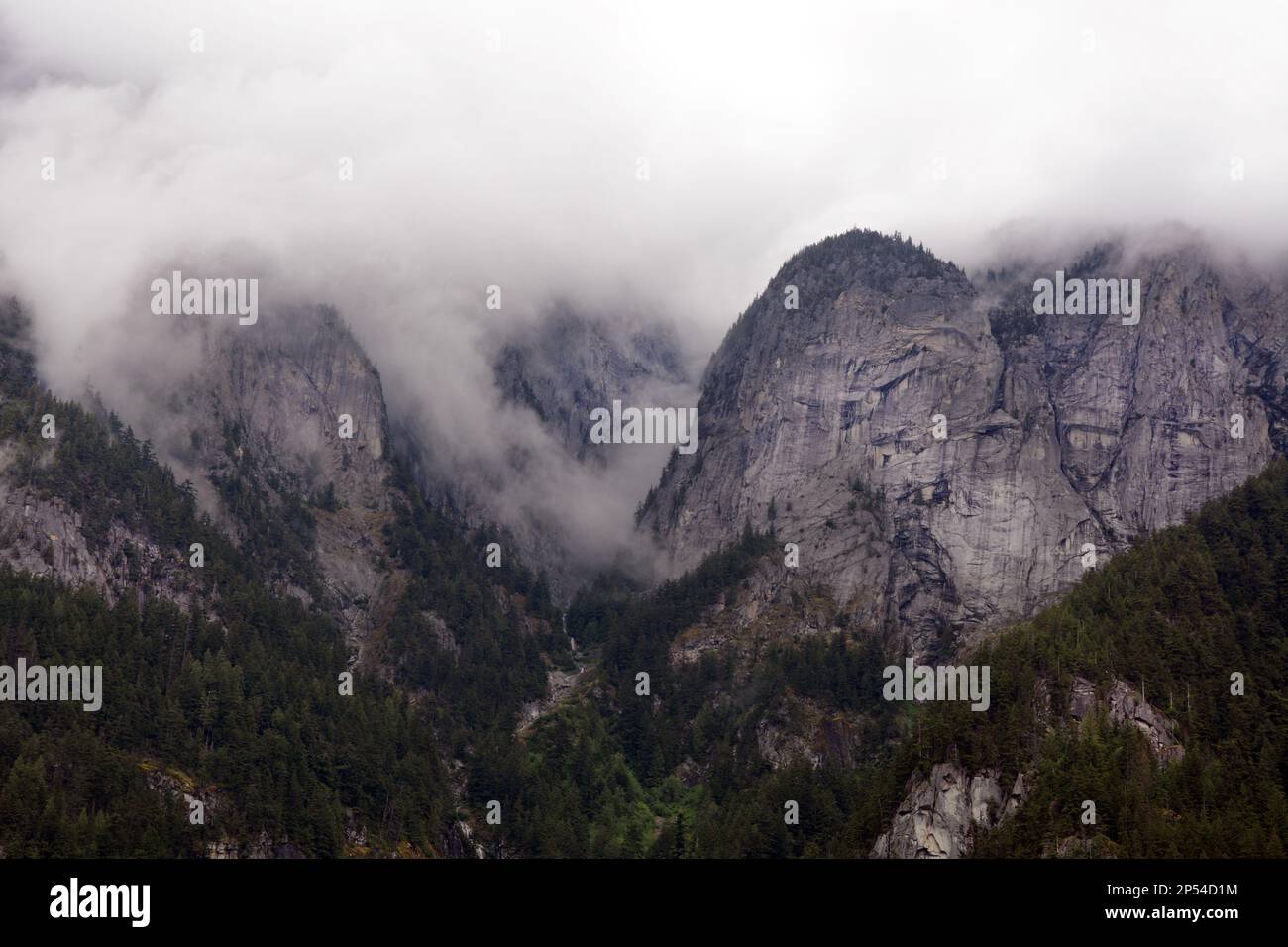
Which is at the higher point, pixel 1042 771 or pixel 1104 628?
pixel 1104 628

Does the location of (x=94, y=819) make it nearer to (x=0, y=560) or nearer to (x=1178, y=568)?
(x=0, y=560)

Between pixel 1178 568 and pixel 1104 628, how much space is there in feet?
49.3

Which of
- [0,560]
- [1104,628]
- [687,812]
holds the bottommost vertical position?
[687,812]
